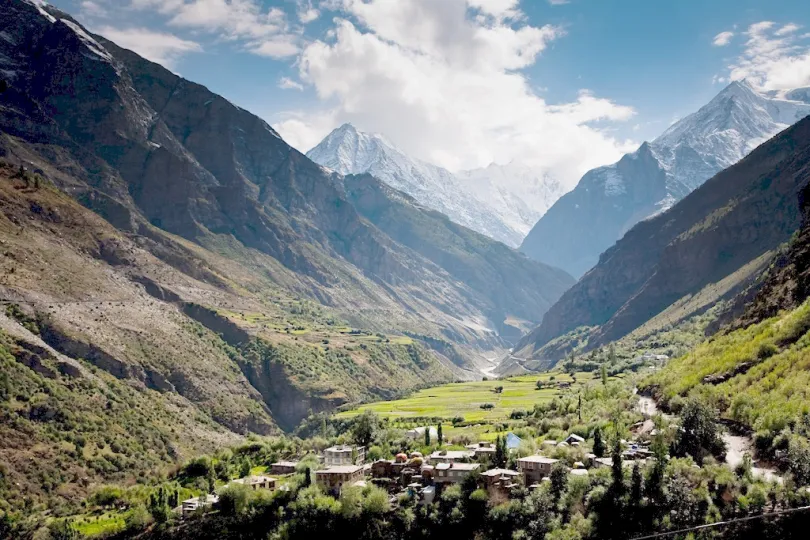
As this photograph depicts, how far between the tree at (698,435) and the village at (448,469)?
340 centimetres

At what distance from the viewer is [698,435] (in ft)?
209

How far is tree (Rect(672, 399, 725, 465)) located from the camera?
62.6m

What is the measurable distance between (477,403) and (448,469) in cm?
8398

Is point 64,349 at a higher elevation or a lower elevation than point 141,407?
higher

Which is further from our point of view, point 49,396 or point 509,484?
point 49,396

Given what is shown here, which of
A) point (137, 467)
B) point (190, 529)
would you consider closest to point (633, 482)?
point (190, 529)

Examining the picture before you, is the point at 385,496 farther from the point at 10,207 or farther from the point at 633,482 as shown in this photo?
the point at 10,207

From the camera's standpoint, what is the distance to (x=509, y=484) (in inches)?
2739

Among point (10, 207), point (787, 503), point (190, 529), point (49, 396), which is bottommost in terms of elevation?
point (190, 529)

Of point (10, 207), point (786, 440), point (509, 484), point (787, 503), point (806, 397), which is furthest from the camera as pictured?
point (10, 207)

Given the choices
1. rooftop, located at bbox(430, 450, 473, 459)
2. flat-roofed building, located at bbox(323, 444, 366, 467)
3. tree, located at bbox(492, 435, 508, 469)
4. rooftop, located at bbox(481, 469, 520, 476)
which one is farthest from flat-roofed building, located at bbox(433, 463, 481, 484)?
flat-roofed building, located at bbox(323, 444, 366, 467)

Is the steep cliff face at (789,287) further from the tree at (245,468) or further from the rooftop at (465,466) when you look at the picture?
the tree at (245,468)

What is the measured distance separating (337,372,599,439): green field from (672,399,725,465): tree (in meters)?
40.3

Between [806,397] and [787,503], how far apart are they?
14.5 meters
